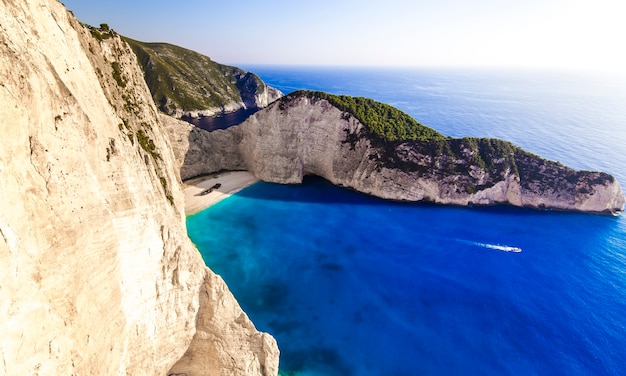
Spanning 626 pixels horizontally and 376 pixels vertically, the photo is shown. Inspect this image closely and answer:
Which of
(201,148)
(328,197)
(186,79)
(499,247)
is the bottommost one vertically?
(499,247)

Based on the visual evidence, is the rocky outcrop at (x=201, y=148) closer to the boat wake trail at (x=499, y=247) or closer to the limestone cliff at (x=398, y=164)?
the limestone cliff at (x=398, y=164)

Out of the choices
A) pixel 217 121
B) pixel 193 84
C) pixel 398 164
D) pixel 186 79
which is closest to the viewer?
pixel 398 164

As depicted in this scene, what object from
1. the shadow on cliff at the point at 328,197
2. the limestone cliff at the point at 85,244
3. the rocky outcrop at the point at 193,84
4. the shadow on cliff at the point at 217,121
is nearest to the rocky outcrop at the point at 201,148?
the shadow on cliff at the point at 328,197

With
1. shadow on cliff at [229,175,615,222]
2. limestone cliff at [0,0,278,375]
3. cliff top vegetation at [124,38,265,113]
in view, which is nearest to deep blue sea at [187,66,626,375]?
shadow on cliff at [229,175,615,222]

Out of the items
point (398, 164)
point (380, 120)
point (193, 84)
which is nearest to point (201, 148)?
point (380, 120)

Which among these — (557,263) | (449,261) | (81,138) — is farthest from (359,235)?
(81,138)

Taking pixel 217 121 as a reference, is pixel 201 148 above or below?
below

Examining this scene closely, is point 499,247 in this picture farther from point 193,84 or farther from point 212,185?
point 193,84

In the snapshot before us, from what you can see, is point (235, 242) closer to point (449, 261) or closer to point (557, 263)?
point (449, 261)
